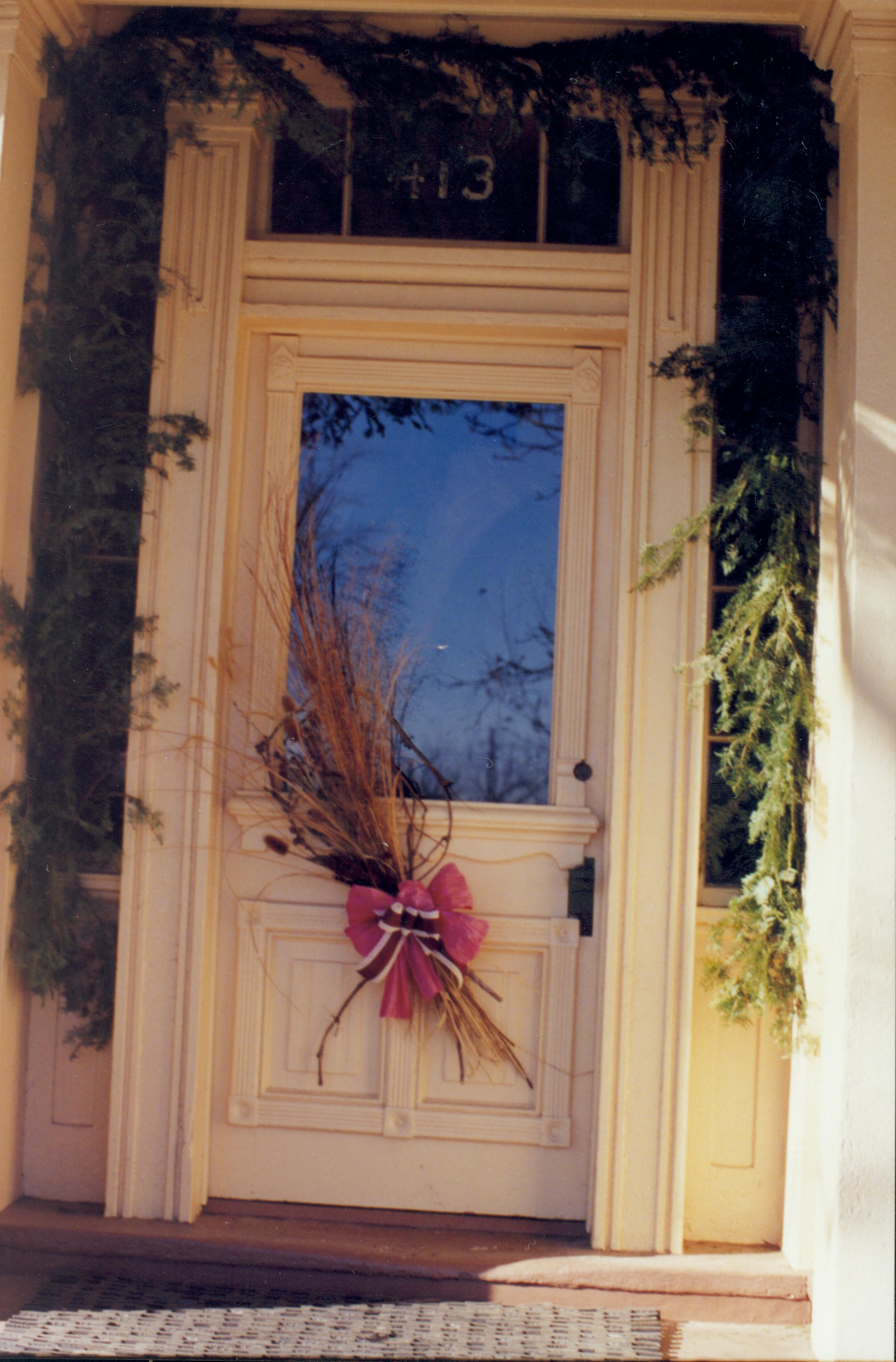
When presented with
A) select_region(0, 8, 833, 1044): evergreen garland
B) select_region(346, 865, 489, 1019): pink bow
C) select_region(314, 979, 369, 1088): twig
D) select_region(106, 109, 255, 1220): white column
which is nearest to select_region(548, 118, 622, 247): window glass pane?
select_region(0, 8, 833, 1044): evergreen garland

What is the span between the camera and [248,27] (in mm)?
2766

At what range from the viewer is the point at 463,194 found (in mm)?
2879

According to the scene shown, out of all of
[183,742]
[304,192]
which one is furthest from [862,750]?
[304,192]

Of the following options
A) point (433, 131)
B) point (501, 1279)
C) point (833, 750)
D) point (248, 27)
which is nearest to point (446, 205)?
point (433, 131)

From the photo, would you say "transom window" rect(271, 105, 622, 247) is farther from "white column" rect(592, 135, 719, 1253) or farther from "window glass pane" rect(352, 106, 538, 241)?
"white column" rect(592, 135, 719, 1253)

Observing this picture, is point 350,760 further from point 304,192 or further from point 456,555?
point 304,192

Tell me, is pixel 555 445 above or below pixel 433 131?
below

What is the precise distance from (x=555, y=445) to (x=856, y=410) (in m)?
0.85

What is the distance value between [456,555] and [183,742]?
942 mm

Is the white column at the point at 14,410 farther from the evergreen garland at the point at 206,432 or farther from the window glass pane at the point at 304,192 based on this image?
the window glass pane at the point at 304,192

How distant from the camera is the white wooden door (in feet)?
9.20

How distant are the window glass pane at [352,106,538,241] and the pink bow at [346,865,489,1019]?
1.84 meters

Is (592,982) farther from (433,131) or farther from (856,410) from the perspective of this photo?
(433,131)

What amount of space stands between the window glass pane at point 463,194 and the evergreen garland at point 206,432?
0.11 metres
